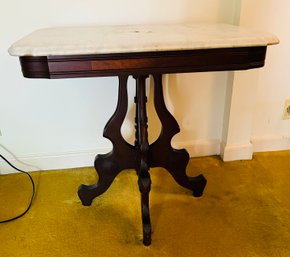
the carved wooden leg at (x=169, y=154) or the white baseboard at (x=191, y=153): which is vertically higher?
the carved wooden leg at (x=169, y=154)

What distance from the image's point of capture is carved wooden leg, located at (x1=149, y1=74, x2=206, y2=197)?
1172 mm

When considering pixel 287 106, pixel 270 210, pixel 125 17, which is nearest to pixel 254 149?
pixel 287 106

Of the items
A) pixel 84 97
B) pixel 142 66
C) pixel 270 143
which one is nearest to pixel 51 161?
pixel 84 97

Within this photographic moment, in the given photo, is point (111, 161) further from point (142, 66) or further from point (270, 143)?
point (270, 143)

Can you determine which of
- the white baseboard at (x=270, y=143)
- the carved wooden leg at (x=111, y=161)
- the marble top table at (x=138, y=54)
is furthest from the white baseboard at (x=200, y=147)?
the marble top table at (x=138, y=54)

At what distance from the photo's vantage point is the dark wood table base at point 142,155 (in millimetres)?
1121

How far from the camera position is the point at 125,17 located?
50.6 inches

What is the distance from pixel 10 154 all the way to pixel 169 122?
88 centimetres

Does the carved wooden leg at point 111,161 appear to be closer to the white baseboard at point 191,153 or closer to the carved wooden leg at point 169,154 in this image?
the carved wooden leg at point 169,154

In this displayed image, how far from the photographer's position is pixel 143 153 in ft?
3.86

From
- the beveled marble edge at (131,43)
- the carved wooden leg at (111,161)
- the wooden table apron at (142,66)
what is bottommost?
the carved wooden leg at (111,161)

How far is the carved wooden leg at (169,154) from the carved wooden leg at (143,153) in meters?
0.07

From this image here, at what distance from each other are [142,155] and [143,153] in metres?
0.01

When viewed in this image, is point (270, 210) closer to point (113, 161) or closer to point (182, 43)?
point (113, 161)
